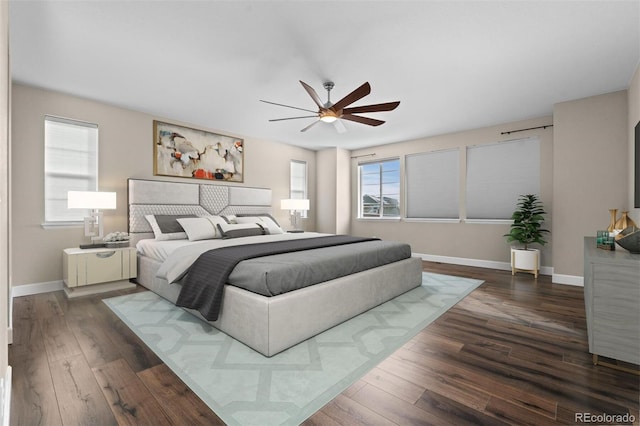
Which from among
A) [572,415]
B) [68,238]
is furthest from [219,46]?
[572,415]

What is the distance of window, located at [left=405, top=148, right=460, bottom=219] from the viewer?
5.60 meters

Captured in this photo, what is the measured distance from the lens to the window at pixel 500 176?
4797mm

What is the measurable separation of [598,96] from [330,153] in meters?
4.59

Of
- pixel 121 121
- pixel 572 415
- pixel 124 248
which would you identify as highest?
pixel 121 121

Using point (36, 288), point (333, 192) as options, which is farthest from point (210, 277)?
point (333, 192)

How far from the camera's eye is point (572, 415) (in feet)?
4.83

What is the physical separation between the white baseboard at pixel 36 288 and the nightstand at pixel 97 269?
4.9 inches

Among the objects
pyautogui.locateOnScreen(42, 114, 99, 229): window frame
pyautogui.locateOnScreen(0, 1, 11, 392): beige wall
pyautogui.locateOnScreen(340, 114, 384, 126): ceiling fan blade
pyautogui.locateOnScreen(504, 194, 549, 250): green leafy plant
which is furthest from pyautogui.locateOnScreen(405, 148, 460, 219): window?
pyautogui.locateOnScreen(0, 1, 11, 392): beige wall

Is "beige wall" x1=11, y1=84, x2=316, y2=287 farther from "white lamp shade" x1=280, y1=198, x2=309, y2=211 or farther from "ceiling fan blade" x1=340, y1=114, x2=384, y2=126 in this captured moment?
"ceiling fan blade" x1=340, y1=114, x2=384, y2=126

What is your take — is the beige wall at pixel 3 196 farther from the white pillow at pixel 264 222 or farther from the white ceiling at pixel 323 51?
the white pillow at pixel 264 222

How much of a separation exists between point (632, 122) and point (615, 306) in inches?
112

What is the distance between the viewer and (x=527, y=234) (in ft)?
14.4

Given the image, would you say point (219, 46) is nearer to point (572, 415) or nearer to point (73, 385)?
point (73, 385)

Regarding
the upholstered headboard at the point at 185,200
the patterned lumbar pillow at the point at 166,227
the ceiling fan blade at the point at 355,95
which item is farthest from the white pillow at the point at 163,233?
the ceiling fan blade at the point at 355,95
